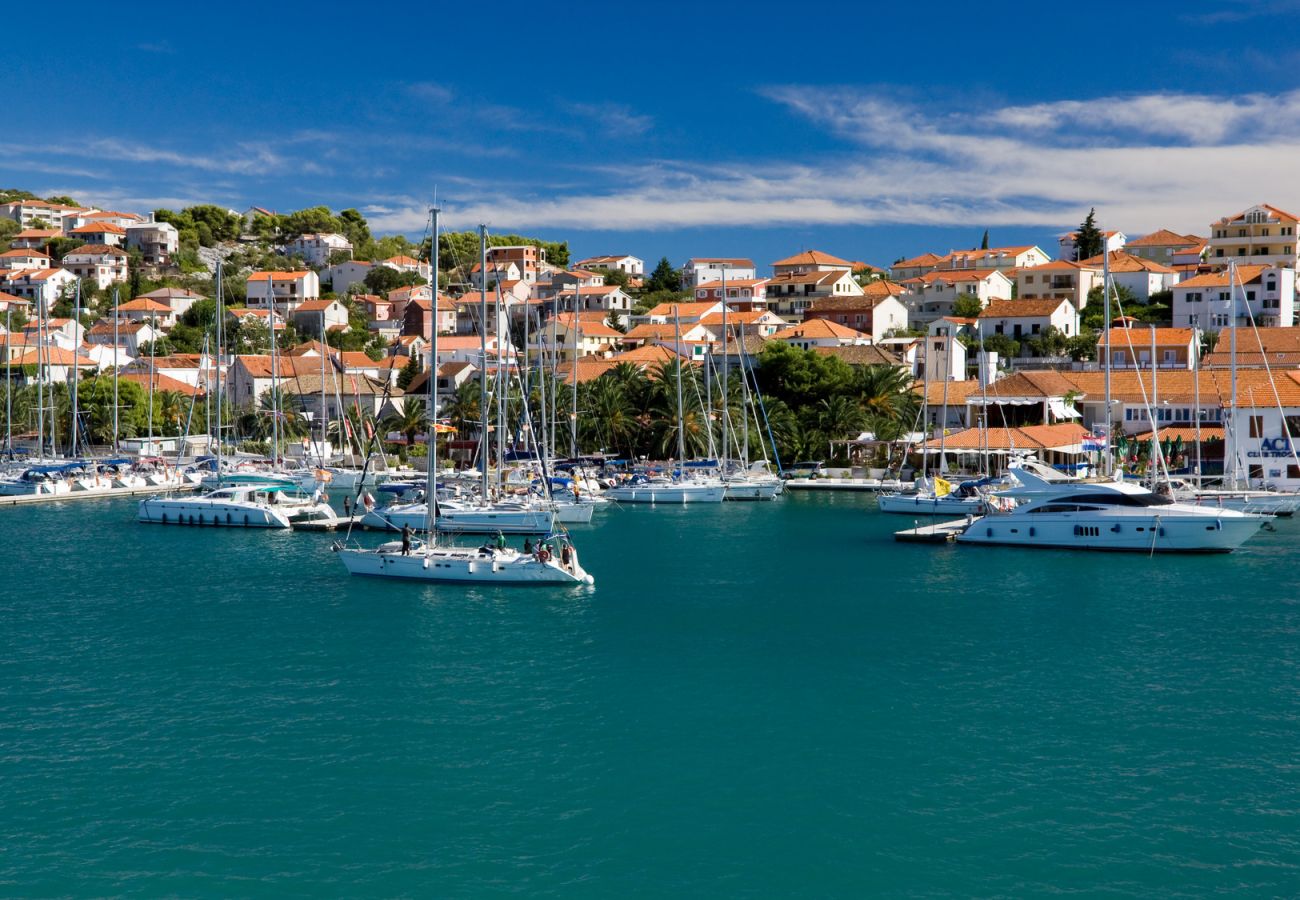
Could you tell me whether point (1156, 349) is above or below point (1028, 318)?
below

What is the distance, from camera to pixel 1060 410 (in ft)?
293

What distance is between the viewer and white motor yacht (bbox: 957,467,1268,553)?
169 ft

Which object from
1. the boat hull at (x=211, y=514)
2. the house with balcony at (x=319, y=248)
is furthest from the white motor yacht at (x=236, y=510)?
the house with balcony at (x=319, y=248)

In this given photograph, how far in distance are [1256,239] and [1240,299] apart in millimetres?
19184

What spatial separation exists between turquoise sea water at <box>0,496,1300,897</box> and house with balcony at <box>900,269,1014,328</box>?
86.9 meters

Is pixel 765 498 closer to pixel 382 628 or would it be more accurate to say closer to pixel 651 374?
pixel 651 374

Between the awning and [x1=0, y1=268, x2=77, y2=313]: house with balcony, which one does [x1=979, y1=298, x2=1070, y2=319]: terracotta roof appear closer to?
the awning

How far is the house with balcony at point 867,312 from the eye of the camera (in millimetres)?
120550

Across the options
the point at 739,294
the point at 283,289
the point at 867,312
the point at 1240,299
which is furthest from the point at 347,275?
the point at 1240,299

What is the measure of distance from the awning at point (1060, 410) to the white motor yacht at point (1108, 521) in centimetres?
3453

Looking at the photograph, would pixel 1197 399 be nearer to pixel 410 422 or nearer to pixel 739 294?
pixel 410 422

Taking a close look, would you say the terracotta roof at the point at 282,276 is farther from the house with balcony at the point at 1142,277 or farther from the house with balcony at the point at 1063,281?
the house with balcony at the point at 1142,277

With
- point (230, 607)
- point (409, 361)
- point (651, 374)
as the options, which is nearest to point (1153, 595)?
point (230, 607)

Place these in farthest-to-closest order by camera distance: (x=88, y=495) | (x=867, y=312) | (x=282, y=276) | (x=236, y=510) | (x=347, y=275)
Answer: (x=347, y=275) < (x=282, y=276) < (x=867, y=312) < (x=88, y=495) < (x=236, y=510)
